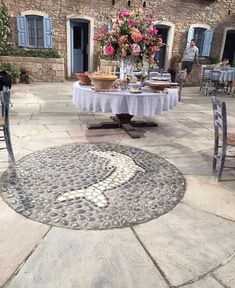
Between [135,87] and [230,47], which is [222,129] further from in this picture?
[230,47]

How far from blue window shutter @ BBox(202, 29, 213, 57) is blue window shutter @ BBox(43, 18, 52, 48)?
7.11 m

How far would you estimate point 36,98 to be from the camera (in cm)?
759

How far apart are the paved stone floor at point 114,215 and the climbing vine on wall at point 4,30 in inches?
269

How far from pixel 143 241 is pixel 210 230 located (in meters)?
0.63

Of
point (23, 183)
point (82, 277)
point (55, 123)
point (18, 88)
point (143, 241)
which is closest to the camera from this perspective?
point (82, 277)

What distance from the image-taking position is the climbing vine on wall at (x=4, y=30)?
988cm

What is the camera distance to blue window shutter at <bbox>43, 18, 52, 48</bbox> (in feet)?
34.3

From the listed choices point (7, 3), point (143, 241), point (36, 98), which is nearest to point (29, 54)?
point (7, 3)

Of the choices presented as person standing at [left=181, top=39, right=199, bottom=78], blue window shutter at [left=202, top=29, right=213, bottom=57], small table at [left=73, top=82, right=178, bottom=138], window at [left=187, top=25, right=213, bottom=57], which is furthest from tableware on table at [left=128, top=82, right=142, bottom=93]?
blue window shutter at [left=202, top=29, right=213, bottom=57]

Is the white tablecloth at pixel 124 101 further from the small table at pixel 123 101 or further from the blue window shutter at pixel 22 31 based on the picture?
the blue window shutter at pixel 22 31

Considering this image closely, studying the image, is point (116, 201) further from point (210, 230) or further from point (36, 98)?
point (36, 98)

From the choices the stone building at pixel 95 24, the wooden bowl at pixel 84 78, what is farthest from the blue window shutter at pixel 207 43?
the wooden bowl at pixel 84 78

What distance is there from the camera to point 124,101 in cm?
418

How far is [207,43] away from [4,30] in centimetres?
896
